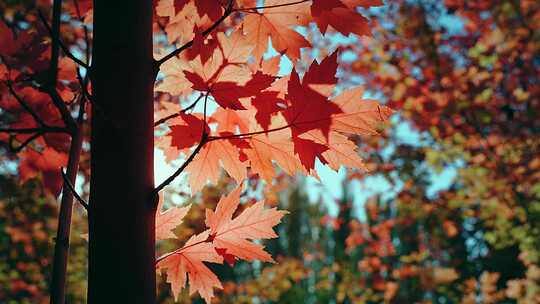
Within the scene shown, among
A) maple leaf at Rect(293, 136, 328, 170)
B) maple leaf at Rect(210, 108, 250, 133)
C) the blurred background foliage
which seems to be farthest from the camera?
the blurred background foliage

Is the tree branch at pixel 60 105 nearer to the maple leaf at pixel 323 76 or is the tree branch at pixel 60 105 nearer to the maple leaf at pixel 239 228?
the maple leaf at pixel 239 228

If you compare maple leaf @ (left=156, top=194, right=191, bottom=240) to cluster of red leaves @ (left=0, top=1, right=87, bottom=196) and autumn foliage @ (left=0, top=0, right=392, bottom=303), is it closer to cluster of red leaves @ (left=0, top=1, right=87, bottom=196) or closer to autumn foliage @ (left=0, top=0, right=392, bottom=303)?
autumn foliage @ (left=0, top=0, right=392, bottom=303)

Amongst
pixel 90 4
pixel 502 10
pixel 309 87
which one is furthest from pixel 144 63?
pixel 502 10

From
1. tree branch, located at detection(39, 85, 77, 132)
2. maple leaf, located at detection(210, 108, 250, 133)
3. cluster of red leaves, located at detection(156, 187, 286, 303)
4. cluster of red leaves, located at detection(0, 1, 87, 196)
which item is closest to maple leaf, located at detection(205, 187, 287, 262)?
cluster of red leaves, located at detection(156, 187, 286, 303)

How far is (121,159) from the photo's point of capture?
79 centimetres

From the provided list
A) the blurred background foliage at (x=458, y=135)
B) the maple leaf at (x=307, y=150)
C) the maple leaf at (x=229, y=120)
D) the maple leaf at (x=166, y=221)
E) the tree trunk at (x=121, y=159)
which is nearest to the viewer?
the tree trunk at (x=121, y=159)

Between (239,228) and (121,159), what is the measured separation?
1.31 feet

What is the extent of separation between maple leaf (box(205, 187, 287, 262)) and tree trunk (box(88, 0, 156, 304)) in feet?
0.87

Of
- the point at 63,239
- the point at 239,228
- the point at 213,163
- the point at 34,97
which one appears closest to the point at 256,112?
the point at 213,163

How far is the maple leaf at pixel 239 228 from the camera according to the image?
106cm

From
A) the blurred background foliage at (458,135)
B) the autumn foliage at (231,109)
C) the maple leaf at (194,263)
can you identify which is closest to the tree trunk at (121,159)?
the autumn foliage at (231,109)

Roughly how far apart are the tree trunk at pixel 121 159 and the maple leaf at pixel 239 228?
0.27m

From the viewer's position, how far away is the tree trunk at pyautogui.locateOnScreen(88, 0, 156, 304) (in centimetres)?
75

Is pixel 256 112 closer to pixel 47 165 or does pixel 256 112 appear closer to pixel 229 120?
pixel 229 120
